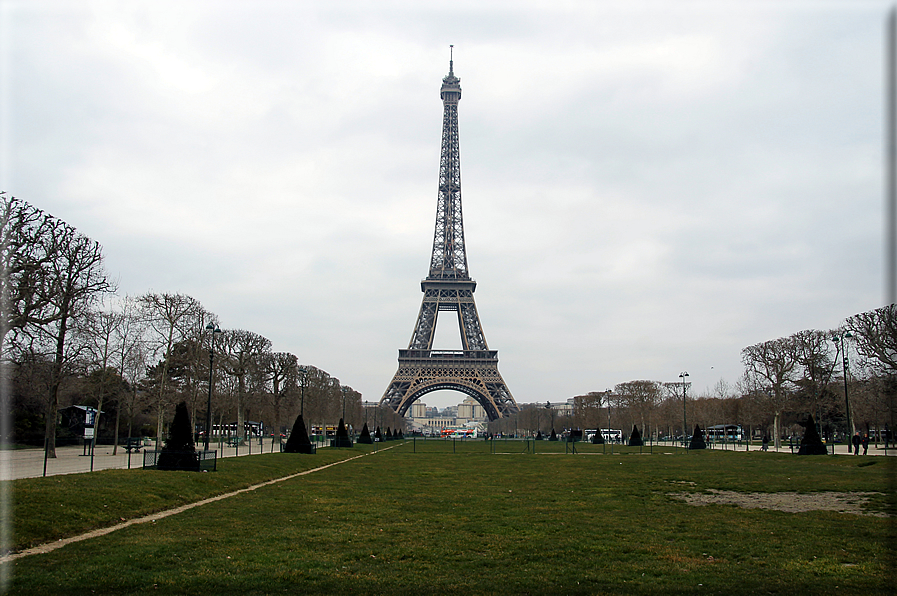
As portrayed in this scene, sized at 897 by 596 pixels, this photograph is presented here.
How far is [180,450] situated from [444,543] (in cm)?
1732

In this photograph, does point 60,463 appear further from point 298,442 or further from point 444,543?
point 444,543

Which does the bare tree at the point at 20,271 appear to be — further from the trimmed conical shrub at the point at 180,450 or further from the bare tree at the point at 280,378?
the bare tree at the point at 280,378

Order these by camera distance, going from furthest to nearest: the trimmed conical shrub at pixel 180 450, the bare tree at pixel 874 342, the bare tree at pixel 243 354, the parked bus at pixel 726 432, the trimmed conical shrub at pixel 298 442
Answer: the parked bus at pixel 726 432 → the bare tree at pixel 243 354 → the trimmed conical shrub at pixel 298 442 → the bare tree at pixel 874 342 → the trimmed conical shrub at pixel 180 450

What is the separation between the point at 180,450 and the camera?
26.0 meters

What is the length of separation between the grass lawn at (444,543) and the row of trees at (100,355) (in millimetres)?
10943

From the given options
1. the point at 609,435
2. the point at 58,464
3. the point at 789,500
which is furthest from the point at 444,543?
the point at 609,435

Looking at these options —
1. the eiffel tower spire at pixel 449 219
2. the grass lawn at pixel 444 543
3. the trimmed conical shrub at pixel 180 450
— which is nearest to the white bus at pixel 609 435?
the eiffel tower spire at pixel 449 219

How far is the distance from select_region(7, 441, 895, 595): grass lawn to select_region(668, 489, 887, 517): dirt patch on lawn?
0.56 metres

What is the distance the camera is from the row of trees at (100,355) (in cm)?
2794

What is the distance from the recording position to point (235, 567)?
9992 millimetres

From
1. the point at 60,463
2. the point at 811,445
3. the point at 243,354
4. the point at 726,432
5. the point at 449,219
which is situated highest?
the point at 449,219

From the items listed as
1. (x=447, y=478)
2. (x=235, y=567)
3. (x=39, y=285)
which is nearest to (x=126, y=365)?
(x=39, y=285)

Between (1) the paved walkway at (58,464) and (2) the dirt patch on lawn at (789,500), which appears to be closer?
(2) the dirt patch on lawn at (789,500)

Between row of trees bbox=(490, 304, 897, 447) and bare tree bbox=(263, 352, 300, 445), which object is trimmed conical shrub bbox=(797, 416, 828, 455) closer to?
row of trees bbox=(490, 304, 897, 447)
